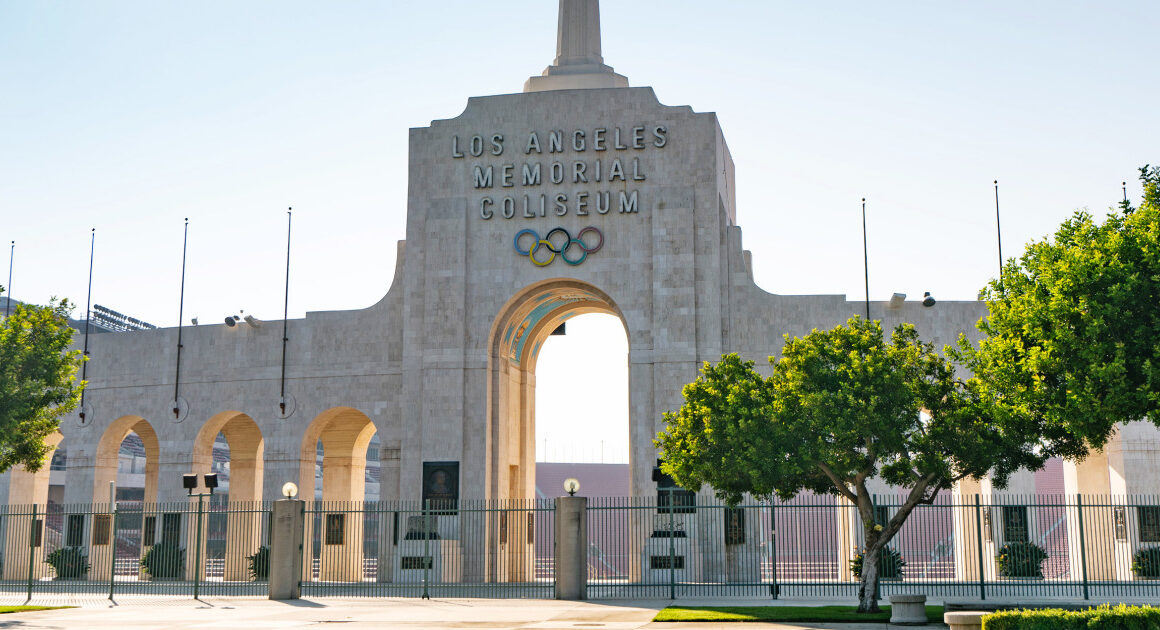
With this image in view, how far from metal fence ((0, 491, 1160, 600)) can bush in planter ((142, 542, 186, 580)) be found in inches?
2.3

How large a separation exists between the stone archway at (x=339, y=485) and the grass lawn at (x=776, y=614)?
527 inches

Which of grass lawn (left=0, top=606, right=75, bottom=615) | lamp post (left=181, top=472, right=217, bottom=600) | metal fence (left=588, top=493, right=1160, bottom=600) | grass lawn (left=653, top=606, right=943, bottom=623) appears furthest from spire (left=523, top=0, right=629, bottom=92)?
grass lawn (left=0, top=606, right=75, bottom=615)

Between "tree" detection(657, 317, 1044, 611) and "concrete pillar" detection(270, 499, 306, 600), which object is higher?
"tree" detection(657, 317, 1044, 611)

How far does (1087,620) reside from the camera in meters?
22.0

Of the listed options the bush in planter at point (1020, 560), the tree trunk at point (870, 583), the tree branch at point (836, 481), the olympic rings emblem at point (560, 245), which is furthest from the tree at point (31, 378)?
the bush in planter at point (1020, 560)

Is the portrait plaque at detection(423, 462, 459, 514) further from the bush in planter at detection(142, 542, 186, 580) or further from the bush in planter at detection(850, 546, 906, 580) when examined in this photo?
the bush in planter at detection(850, 546, 906, 580)

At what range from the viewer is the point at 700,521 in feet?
147

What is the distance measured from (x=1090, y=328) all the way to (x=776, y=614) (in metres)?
11.4

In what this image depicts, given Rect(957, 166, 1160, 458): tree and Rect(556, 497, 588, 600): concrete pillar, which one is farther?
Rect(556, 497, 588, 600): concrete pillar

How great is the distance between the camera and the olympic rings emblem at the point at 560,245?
49.0 m

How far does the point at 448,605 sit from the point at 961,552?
2295 cm

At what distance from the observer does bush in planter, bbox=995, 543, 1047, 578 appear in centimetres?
4275

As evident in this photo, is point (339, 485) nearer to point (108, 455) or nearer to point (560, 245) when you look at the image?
point (108, 455)

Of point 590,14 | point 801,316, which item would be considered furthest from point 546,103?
point 801,316
